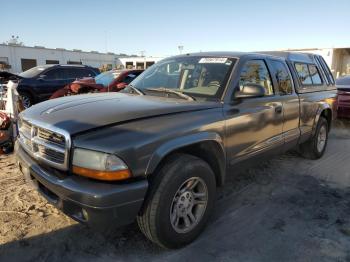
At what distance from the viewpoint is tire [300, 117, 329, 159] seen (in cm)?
584

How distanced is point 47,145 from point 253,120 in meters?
2.26

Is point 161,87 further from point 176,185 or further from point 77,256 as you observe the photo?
point 77,256

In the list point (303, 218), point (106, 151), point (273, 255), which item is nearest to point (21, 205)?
point (106, 151)

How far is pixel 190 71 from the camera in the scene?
158 inches

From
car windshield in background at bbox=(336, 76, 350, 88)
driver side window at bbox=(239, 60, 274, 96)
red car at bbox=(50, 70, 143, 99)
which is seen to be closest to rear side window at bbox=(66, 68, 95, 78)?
red car at bbox=(50, 70, 143, 99)

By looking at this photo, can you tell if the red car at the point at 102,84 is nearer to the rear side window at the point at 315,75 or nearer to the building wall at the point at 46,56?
the rear side window at the point at 315,75

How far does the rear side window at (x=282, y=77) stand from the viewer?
4.50m

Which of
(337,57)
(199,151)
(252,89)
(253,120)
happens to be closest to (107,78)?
(253,120)

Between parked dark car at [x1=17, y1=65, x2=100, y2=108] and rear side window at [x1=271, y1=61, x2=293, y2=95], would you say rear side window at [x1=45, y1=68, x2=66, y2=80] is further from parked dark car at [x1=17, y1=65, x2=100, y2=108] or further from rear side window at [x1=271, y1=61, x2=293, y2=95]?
rear side window at [x1=271, y1=61, x2=293, y2=95]

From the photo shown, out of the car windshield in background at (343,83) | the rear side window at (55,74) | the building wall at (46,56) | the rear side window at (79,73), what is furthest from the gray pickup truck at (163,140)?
the building wall at (46,56)

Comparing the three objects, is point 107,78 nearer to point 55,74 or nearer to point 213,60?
point 55,74

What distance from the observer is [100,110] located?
306cm

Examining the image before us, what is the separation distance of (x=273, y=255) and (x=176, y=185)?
1.14 meters

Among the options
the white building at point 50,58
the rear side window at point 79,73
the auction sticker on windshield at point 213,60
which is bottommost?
the rear side window at point 79,73
